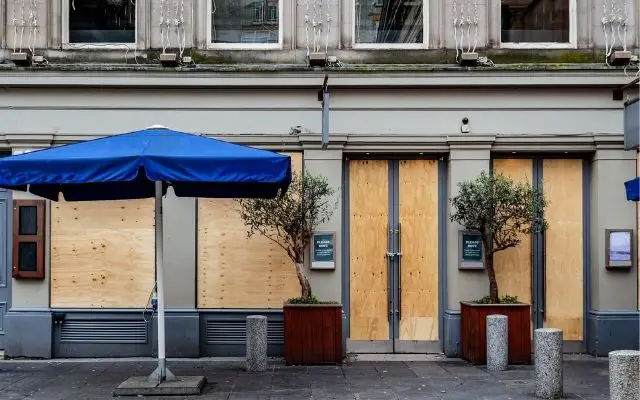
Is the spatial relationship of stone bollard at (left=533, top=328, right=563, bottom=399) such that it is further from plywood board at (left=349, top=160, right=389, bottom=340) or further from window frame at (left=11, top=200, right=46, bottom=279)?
window frame at (left=11, top=200, right=46, bottom=279)

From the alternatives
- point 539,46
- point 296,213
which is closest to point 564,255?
point 539,46

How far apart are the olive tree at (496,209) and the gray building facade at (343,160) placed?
0.63 m

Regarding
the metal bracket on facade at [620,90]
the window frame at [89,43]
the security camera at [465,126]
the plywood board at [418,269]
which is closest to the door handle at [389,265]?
the plywood board at [418,269]

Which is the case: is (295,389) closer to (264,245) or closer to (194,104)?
(264,245)

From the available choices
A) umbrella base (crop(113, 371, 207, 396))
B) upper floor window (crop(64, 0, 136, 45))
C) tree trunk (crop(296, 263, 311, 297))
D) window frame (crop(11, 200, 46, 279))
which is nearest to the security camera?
tree trunk (crop(296, 263, 311, 297))

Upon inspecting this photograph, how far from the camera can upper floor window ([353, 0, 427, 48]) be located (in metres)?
12.5

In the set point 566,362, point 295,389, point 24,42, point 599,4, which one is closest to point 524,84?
point 599,4

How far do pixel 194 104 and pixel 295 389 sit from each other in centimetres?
488

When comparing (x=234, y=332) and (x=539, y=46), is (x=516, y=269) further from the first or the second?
(x=234, y=332)

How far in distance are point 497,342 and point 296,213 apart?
3.30 meters

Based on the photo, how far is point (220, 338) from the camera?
39.3 ft

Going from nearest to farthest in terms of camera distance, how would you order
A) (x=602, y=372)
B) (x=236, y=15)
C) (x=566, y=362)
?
1. (x=602, y=372)
2. (x=566, y=362)
3. (x=236, y=15)

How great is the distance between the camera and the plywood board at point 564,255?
40.2 feet

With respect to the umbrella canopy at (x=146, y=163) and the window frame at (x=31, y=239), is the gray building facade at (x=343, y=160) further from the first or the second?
the umbrella canopy at (x=146, y=163)
